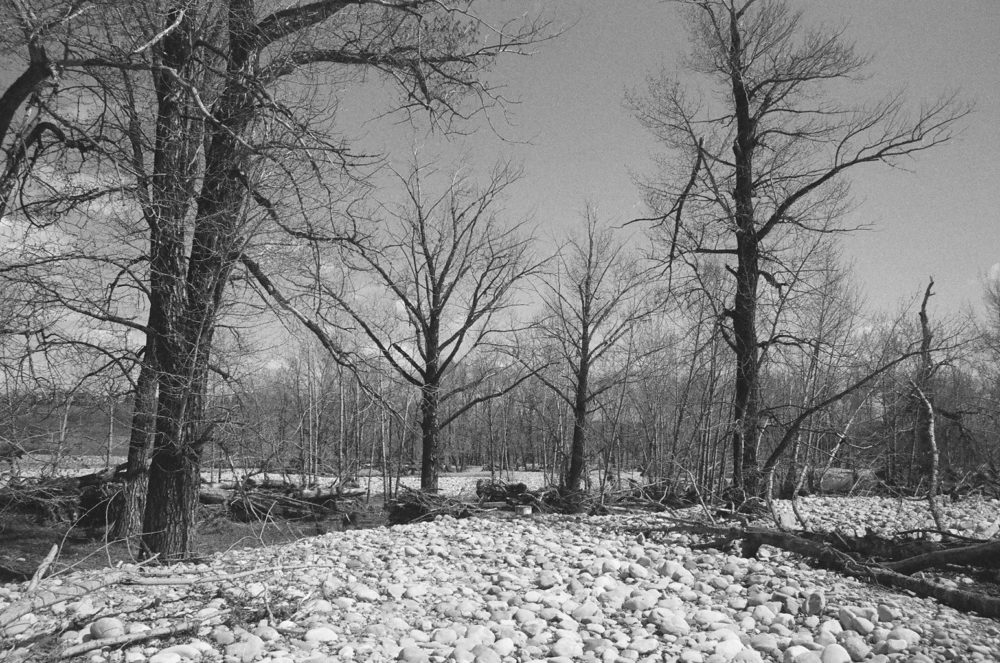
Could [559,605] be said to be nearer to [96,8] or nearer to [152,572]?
[152,572]

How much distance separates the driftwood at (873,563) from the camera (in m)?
4.38

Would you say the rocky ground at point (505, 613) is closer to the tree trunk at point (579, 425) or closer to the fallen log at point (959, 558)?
the fallen log at point (959, 558)

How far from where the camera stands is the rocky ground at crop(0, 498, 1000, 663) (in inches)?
138

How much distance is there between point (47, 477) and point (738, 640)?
6803mm

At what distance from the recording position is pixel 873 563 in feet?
17.5

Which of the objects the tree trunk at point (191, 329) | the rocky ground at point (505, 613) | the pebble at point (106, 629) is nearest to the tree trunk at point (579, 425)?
the rocky ground at point (505, 613)

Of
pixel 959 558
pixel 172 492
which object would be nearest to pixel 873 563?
pixel 959 558

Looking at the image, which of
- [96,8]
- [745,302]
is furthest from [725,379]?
[96,8]

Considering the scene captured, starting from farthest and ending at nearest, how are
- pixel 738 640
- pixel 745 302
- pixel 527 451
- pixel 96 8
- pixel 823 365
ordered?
pixel 527 451 → pixel 823 365 → pixel 745 302 → pixel 96 8 → pixel 738 640

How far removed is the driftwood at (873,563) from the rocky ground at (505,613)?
0.13 meters

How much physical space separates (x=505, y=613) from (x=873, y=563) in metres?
3.38

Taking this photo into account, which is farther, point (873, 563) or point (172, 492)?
point (172, 492)

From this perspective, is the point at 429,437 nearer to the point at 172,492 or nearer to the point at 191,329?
the point at 172,492

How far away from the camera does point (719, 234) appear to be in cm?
1006
